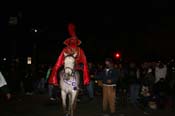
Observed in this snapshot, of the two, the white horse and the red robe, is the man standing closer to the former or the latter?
the red robe

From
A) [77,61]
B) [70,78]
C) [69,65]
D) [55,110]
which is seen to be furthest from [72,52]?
[55,110]

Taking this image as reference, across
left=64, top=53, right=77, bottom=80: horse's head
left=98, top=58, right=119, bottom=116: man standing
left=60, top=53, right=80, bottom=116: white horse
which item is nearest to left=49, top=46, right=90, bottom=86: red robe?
left=60, top=53, right=80, bottom=116: white horse

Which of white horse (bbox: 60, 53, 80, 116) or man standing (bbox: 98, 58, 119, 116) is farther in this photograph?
man standing (bbox: 98, 58, 119, 116)

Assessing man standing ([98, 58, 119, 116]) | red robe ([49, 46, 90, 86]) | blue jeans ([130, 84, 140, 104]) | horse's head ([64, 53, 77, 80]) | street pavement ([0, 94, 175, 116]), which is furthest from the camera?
blue jeans ([130, 84, 140, 104])

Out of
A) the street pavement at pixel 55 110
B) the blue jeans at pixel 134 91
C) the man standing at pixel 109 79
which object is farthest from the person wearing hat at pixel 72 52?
the blue jeans at pixel 134 91

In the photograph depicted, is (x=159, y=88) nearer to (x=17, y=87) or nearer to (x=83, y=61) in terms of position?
(x=83, y=61)

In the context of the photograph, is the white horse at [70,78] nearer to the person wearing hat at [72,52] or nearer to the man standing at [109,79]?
the person wearing hat at [72,52]

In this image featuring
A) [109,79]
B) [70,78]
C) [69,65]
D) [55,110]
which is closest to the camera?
[69,65]

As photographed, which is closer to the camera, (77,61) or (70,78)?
(70,78)

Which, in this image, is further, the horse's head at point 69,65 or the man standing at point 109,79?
the man standing at point 109,79

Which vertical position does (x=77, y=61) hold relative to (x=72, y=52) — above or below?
below

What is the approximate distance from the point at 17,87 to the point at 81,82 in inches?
417

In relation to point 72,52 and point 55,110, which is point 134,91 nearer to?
point 55,110

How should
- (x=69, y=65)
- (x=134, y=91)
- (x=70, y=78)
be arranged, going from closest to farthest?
(x=69, y=65)
(x=70, y=78)
(x=134, y=91)
